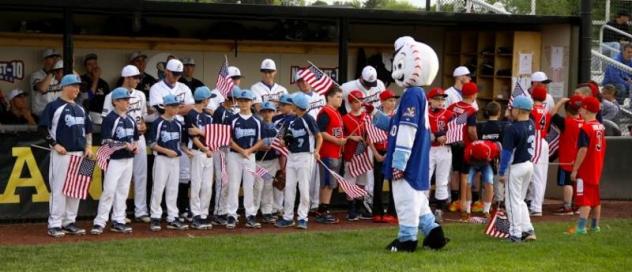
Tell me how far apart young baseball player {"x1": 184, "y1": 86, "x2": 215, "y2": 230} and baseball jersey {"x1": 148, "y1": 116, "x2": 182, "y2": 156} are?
25cm

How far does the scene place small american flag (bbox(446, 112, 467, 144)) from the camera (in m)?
14.1

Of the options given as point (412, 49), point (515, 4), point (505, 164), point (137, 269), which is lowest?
point (137, 269)

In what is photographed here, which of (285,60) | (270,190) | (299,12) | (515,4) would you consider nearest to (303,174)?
(270,190)

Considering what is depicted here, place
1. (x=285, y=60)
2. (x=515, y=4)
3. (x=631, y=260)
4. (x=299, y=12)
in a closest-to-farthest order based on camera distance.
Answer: (x=631, y=260), (x=299, y=12), (x=285, y=60), (x=515, y=4)

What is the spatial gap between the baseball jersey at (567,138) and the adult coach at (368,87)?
2.60 meters

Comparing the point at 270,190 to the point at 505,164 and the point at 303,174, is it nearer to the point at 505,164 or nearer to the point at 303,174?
the point at 303,174

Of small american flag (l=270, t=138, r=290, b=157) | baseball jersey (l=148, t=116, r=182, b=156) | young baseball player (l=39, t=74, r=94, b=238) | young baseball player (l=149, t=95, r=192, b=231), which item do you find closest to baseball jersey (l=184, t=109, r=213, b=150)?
young baseball player (l=149, t=95, r=192, b=231)

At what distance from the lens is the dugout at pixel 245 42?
1338 cm

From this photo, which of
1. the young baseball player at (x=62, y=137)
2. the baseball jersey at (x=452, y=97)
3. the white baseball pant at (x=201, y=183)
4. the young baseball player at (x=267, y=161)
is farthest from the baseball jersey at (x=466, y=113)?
the young baseball player at (x=62, y=137)

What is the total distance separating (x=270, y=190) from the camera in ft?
45.2

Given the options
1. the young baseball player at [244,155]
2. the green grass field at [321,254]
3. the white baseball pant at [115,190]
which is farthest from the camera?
the young baseball player at [244,155]

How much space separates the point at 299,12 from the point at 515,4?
24.9 feet

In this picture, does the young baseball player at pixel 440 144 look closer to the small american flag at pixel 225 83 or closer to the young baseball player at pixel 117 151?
the small american flag at pixel 225 83

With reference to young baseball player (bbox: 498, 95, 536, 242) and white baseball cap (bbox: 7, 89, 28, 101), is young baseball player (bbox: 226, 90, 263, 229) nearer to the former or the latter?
young baseball player (bbox: 498, 95, 536, 242)
